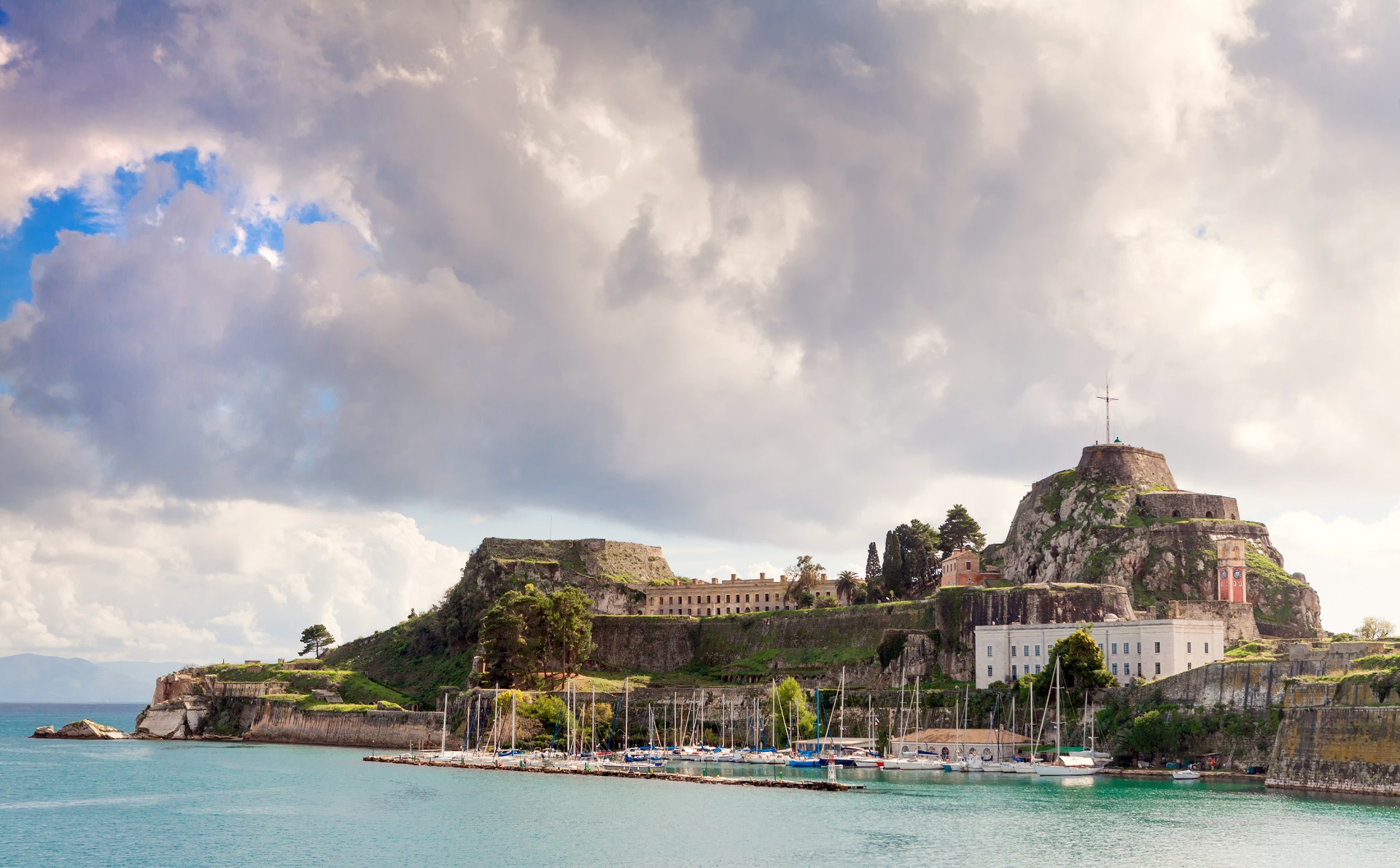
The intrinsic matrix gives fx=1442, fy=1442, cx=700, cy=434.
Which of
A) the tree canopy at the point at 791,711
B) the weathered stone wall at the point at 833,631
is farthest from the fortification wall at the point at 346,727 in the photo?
the tree canopy at the point at 791,711

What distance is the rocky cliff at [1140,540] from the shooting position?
10969cm

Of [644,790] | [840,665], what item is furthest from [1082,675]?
[644,790]

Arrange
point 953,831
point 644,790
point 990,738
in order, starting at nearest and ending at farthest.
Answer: point 953,831 < point 644,790 < point 990,738

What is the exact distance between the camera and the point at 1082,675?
93.5 meters

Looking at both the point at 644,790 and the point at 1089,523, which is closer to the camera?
the point at 644,790

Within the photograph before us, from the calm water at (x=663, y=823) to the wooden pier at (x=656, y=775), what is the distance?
2217 millimetres

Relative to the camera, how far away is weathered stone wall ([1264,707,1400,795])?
6931 centimetres

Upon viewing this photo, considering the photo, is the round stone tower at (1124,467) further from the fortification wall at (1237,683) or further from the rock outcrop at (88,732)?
the rock outcrop at (88,732)

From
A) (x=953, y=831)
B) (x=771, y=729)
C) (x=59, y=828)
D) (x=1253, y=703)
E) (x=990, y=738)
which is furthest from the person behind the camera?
(x=771, y=729)

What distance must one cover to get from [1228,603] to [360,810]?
66123mm

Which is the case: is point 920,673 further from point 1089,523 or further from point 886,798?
point 886,798

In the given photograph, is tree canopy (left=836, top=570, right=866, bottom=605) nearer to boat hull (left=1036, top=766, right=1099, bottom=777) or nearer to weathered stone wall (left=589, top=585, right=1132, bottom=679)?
weathered stone wall (left=589, top=585, right=1132, bottom=679)

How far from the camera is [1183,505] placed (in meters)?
117

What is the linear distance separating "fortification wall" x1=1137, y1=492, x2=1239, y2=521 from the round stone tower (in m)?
1.66
